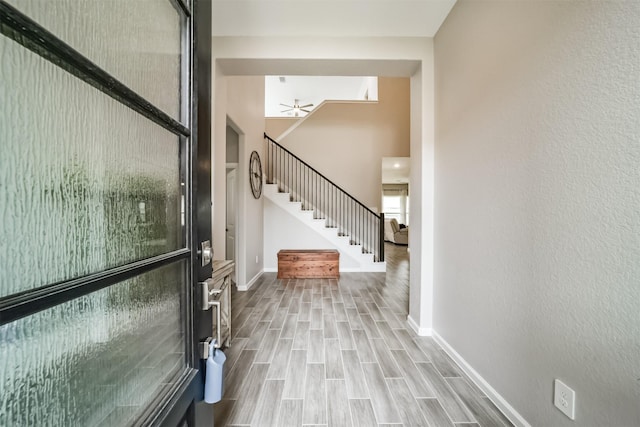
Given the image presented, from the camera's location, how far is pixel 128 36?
676 millimetres

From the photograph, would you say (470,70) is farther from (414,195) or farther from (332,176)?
(332,176)

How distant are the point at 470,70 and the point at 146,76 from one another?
7.03 ft

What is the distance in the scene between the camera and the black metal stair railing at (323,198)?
20.3 ft

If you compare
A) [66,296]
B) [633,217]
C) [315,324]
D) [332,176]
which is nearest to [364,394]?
[315,324]

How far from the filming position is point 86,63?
0.52 metres

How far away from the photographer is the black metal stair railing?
20.3 feet

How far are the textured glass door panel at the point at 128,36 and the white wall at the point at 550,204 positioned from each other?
1626mm

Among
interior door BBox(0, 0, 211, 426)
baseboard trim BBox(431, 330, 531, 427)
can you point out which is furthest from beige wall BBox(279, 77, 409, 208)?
interior door BBox(0, 0, 211, 426)

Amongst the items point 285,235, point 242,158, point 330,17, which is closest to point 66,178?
point 330,17

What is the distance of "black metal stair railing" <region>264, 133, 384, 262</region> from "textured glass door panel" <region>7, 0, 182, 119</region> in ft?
17.5

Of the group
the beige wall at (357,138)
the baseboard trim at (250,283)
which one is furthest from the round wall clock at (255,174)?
the beige wall at (357,138)

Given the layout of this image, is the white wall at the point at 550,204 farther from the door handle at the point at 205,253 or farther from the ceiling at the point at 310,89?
the ceiling at the point at 310,89

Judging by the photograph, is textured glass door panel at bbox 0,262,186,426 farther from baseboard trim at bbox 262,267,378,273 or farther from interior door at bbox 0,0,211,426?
baseboard trim at bbox 262,267,378,273

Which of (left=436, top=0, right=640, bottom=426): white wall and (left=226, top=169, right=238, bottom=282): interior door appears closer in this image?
(left=436, top=0, right=640, bottom=426): white wall
